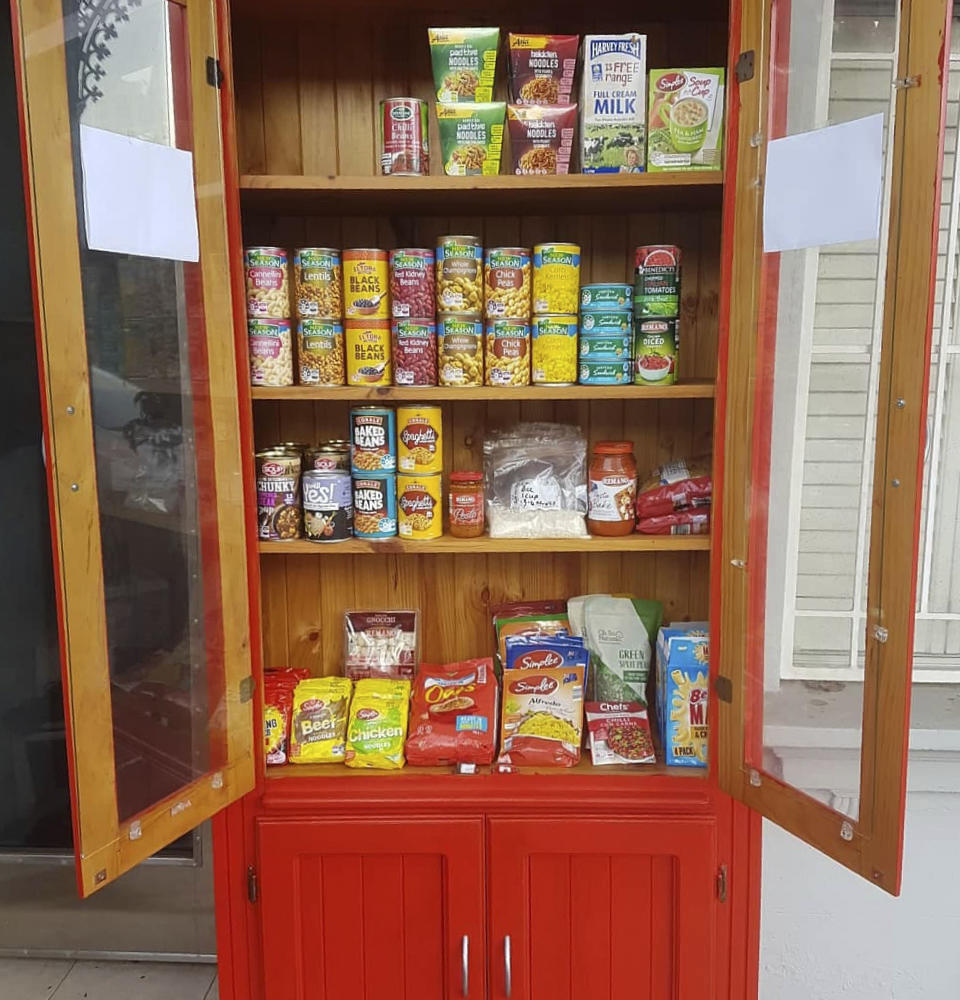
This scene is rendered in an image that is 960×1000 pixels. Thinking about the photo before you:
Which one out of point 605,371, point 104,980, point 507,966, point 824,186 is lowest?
point 104,980

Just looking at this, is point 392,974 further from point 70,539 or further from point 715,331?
point 715,331

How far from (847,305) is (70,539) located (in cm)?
126

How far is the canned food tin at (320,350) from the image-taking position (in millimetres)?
1571

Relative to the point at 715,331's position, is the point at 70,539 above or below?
below

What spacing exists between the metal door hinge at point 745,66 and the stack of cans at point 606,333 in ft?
1.26

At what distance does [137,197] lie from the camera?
4.15ft

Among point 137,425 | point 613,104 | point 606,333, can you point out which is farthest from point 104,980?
point 613,104

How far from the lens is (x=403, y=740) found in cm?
166

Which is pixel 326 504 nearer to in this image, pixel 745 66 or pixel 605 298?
pixel 605 298

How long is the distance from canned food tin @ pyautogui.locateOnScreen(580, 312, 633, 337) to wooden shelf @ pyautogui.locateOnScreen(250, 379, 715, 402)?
103 millimetres

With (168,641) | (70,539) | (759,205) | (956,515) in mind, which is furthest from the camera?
(956,515)

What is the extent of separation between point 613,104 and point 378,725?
48.8 inches

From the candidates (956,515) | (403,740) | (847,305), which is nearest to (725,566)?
(847,305)

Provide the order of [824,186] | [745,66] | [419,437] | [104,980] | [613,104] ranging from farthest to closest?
1. [104,980]
2. [419,437]
3. [613,104]
4. [745,66]
5. [824,186]
